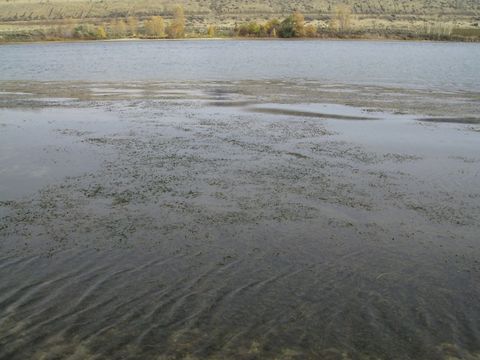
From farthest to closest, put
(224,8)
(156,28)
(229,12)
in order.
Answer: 1. (224,8)
2. (229,12)
3. (156,28)

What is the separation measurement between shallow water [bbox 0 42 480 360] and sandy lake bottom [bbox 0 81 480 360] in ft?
0.09

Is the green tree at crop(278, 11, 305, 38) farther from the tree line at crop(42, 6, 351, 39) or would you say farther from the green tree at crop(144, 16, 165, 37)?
the green tree at crop(144, 16, 165, 37)

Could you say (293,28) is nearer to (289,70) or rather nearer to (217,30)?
(217,30)

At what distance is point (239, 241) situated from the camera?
7.25 meters

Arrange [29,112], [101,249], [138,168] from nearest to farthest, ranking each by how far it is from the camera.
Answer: [101,249]
[138,168]
[29,112]

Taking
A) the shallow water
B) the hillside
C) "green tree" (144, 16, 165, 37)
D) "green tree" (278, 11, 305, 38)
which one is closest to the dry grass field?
the hillside

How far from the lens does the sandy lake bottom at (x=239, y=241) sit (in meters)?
4.90

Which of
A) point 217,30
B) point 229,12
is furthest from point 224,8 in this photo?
point 217,30

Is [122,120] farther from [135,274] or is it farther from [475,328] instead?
[475,328]

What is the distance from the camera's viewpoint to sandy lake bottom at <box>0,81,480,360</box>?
4.90 metres

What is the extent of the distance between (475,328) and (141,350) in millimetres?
3380

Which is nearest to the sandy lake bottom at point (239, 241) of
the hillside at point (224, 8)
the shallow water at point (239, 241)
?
the shallow water at point (239, 241)

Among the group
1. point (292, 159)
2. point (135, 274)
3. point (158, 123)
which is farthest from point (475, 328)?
point (158, 123)

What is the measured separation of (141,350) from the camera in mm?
4633
